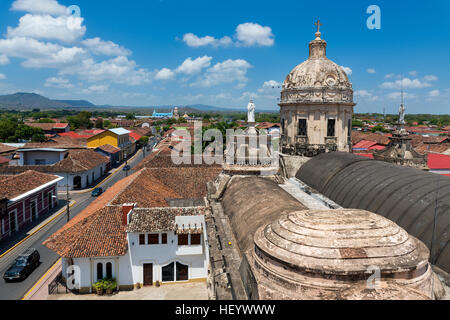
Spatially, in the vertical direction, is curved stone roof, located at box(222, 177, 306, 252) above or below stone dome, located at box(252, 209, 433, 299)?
below

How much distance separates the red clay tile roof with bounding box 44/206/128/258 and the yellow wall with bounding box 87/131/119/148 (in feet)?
151

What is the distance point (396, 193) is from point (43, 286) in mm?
22139

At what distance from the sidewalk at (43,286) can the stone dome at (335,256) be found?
19.4 m

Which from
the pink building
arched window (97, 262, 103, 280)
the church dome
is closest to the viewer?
arched window (97, 262, 103, 280)

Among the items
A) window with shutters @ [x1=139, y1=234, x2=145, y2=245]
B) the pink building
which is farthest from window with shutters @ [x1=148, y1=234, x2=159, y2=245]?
the pink building

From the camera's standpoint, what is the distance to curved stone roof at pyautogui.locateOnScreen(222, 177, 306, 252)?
11648mm

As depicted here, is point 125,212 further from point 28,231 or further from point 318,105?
point 318,105

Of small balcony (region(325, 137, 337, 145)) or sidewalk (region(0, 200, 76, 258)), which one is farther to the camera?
sidewalk (region(0, 200, 76, 258))

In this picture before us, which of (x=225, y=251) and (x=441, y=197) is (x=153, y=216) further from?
(x=441, y=197)

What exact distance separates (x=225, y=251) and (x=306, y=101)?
49.3 ft

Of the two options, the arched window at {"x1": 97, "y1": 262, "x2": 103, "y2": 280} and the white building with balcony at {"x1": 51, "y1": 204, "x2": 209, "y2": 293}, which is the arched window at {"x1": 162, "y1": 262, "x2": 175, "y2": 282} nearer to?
the white building with balcony at {"x1": 51, "y1": 204, "x2": 209, "y2": 293}

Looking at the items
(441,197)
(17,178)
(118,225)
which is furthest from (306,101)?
(17,178)

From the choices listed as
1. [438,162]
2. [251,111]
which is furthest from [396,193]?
[438,162]
